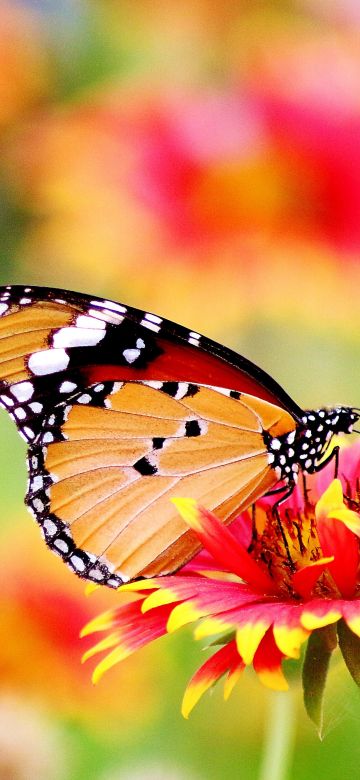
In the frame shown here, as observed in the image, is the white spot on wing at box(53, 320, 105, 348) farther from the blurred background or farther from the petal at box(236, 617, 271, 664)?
the blurred background

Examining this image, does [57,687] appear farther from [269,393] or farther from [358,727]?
[269,393]

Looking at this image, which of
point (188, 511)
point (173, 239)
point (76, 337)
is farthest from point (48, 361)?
point (173, 239)

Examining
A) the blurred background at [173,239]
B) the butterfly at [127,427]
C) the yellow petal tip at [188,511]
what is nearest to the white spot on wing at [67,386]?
the butterfly at [127,427]

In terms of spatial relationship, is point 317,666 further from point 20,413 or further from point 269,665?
point 20,413

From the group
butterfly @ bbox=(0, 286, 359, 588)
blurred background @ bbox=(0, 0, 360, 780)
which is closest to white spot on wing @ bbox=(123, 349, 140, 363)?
butterfly @ bbox=(0, 286, 359, 588)

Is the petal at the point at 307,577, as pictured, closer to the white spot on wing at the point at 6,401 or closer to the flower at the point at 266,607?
the flower at the point at 266,607

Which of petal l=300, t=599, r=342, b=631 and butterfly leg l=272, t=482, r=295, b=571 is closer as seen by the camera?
petal l=300, t=599, r=342, b=631
